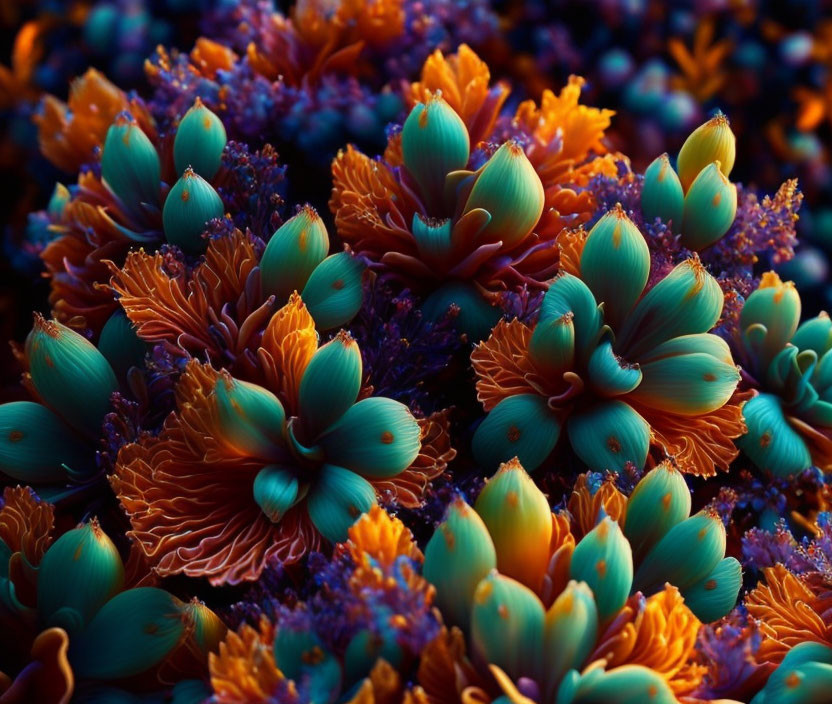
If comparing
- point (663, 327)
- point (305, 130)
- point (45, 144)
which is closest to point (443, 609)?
point (663, 327)

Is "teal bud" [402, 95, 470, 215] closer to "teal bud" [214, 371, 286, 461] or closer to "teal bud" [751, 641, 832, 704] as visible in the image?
"teal bud" [214, 371, 286, 461]

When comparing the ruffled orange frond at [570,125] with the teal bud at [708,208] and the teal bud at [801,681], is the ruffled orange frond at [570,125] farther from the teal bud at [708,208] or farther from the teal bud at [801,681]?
the teal bud at [801,681]

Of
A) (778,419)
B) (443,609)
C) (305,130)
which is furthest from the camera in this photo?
(305,130)

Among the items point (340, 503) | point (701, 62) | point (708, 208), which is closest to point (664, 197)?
point (708, 208)

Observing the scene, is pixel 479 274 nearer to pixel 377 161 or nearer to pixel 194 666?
pixel 377 161

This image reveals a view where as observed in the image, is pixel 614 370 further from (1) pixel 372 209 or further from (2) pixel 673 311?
(1) pixel 372 209

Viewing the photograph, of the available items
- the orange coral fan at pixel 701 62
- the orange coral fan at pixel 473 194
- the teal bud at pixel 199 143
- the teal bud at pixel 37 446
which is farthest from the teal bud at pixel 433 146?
the orange coral fan at pixel 701 62

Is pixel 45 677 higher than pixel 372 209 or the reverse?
the reverse
